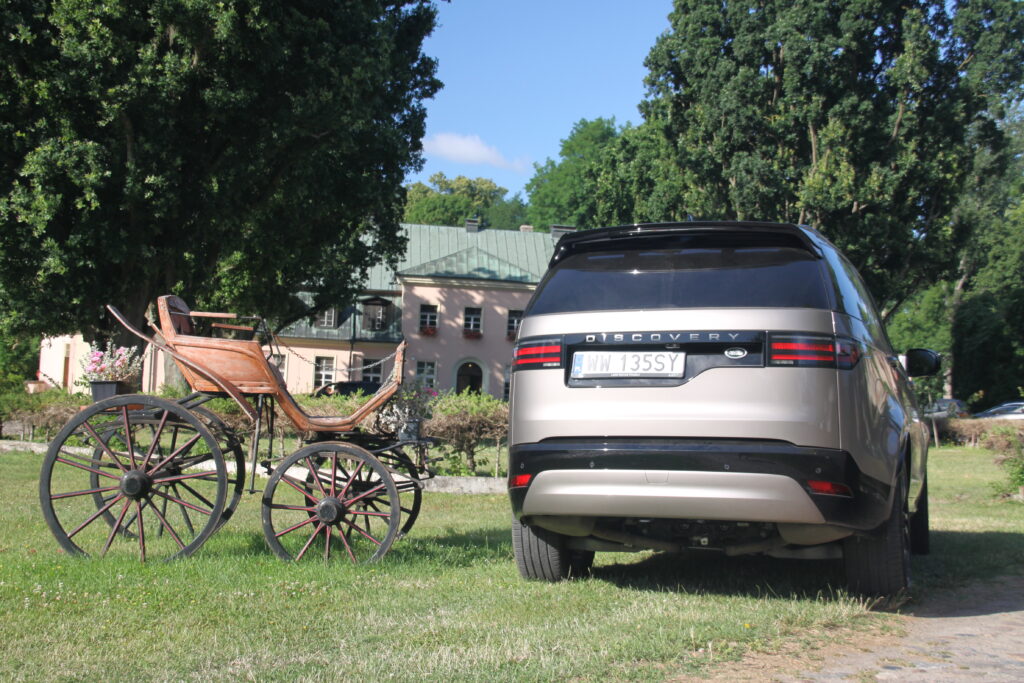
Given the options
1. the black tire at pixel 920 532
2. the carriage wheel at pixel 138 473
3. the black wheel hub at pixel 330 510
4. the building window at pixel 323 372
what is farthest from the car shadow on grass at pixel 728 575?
the building window at pixel 323 372

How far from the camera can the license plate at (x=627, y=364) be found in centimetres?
524

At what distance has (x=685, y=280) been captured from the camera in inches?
217

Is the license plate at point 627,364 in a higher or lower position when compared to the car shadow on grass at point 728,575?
higher

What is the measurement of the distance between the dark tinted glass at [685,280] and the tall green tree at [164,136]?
1513 cm

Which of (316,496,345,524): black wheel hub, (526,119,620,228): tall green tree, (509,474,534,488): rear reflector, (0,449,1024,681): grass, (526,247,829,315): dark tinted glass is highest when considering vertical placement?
(526,119,620,228): tall green tree

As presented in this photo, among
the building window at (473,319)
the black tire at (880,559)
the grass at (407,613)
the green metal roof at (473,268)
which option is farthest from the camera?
the building window at (473,319)

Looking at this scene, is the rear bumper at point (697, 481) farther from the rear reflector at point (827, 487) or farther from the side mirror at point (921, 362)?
the side mirror at point (921, 362)

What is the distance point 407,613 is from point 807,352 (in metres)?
2.46

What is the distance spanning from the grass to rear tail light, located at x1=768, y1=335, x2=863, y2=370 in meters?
1.34

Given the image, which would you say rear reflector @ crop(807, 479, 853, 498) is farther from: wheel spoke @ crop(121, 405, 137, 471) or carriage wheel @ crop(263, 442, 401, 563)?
wheel spoke @ crop(121, 405, 137, 471)

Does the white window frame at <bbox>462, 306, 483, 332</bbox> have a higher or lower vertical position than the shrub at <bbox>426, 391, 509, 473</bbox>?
higher

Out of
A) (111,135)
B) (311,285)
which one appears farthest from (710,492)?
(311,285)

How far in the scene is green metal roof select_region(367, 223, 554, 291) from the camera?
183ft

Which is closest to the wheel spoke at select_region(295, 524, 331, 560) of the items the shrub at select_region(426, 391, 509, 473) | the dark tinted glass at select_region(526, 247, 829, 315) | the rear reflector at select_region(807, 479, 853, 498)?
the dark tinted glass at select_region(526, 247, 829, 315)
